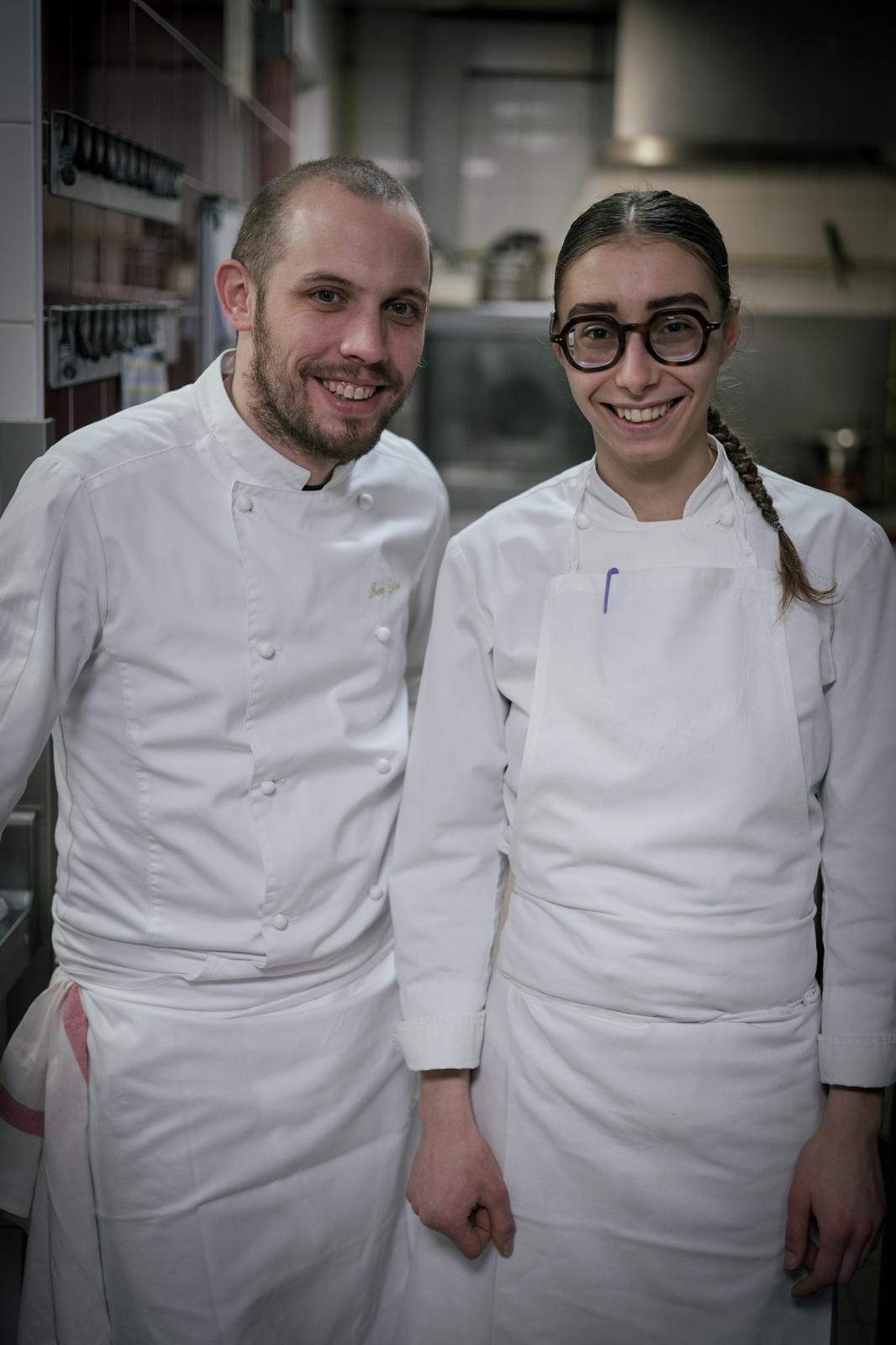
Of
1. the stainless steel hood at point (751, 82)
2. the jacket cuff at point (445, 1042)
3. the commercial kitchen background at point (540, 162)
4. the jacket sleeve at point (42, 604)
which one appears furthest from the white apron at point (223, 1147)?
the stainless steel hood at point (751, 82)

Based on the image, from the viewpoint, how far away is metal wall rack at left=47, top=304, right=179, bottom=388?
1.56 meters

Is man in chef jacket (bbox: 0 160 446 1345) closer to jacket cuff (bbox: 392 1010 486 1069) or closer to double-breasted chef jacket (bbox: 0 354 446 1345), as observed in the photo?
double-breasted chef jacket (bbox: 0 354 446 1345)

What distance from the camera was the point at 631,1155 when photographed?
3.86 ft

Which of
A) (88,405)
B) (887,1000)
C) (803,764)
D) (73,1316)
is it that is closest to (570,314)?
(803,764)

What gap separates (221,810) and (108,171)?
980 millimetres

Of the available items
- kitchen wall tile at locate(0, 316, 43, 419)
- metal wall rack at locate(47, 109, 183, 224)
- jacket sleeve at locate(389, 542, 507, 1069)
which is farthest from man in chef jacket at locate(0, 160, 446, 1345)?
metal wall rack at locate(47, 109, 183, 224)

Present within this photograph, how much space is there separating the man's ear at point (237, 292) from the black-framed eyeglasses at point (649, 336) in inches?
14.7

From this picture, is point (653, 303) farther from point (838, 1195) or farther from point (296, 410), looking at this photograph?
point (838, 1195)

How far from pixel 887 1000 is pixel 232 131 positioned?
243cm

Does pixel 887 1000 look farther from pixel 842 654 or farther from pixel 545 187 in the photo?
pixel 545 187

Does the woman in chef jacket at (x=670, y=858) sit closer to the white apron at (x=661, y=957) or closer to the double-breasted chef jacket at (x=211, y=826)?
the white apron at (x=661, y=957)

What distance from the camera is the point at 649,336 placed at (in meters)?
1.13

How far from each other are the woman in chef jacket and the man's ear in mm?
344

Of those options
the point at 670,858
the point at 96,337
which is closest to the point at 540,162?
the point at 96,337
